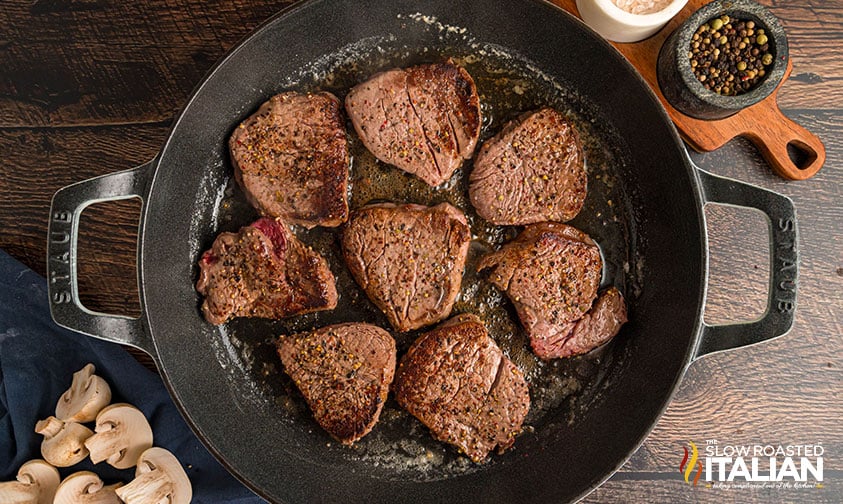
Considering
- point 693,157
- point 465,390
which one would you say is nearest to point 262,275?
point 465,390

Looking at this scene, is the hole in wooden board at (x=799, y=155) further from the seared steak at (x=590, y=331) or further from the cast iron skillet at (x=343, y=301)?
the seared steak at (x=590, y=331)

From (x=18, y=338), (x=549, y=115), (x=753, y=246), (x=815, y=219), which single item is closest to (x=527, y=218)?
(x=549, y=115)

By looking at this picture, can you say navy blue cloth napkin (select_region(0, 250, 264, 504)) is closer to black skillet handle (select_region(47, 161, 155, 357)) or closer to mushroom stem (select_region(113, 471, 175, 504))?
mushroom stem (select_region(113, 471, 175, 504))

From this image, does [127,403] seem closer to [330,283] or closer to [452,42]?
[330,283]

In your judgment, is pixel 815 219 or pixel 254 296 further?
pixel 815 219

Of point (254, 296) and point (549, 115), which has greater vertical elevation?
point (549, 115)

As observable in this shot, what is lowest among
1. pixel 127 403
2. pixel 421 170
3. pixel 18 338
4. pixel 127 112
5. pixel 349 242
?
pixel 127 403

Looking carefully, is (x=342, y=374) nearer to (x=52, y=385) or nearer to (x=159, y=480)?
(x=159, y=480)
